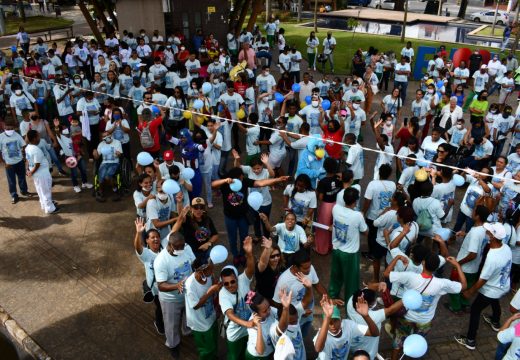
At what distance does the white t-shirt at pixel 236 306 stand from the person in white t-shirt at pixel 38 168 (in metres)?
5.21

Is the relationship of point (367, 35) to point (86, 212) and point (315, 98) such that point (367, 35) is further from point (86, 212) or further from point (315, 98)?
point (86, 212)

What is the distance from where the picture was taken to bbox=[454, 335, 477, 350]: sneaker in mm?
5320

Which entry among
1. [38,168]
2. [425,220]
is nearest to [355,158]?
[425,220]

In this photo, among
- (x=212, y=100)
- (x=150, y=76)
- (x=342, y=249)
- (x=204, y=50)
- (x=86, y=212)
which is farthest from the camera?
(x=204, y=50)

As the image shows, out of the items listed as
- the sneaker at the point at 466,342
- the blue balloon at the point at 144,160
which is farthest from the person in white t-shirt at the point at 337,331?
the blue balloon at the point at 144,160

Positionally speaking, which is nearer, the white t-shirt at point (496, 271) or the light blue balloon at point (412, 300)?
the light blue balloon at point (412, 300)

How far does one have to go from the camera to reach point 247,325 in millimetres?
4035

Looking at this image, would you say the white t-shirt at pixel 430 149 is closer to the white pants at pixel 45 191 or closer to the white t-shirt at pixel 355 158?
the white t-shirt at pixel 355 158

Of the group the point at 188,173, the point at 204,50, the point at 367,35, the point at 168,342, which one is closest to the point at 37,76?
the point at 204,50

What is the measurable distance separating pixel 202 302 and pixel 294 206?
2360mm

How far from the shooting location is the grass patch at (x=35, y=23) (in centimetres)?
3178

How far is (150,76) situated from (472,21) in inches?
1316

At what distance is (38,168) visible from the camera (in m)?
7.99

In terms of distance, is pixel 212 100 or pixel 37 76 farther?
pixel 37 76
